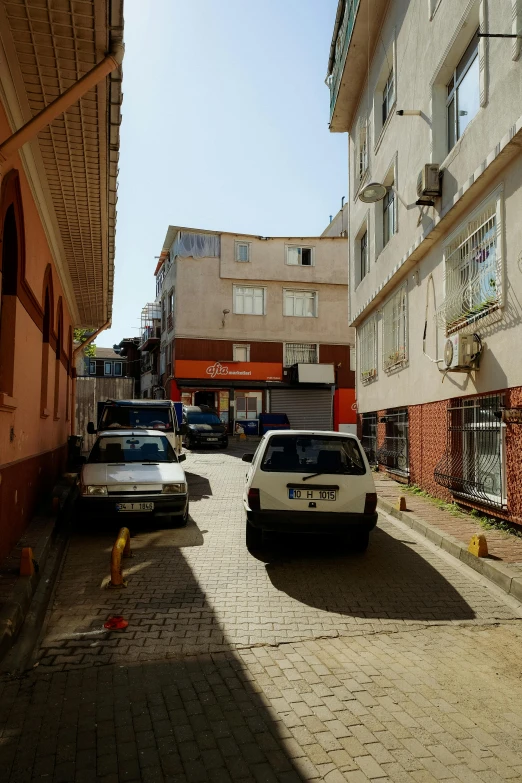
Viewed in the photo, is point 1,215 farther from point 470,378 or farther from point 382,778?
point 470,378

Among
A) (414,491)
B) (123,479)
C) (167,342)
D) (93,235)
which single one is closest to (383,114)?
(93,235)

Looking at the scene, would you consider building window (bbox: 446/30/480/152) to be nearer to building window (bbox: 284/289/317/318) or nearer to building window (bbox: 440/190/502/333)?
building window (bbox: 440/190/502/333)

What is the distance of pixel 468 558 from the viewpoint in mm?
Result: 6941

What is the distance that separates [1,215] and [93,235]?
503 centimetres

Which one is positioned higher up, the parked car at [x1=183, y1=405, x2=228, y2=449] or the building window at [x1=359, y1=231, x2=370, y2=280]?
the building window at [x1=359, y1=231, x2=370, y2=280]

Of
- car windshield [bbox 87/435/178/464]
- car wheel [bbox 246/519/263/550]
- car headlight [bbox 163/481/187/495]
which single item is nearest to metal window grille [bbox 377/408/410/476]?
car windshield [bbox 87/435/178/464]

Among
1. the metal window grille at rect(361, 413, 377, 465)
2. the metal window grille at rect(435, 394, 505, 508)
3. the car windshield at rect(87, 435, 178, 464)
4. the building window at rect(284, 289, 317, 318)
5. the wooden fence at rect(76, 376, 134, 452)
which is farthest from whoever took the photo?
the building window at rect(284, 289, 317, 318)

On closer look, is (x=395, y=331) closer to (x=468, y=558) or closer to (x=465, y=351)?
(x=465, y=351)

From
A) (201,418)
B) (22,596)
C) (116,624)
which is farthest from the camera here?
(201,418)

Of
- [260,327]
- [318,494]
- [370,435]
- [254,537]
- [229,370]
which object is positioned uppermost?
[260,327]

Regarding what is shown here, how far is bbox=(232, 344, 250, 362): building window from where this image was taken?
122 feet

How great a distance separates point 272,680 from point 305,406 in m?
34.1

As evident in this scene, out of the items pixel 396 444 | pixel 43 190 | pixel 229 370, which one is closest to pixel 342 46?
pixel 396 444

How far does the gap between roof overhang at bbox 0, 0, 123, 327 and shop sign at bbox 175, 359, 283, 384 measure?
24482 millimetres
